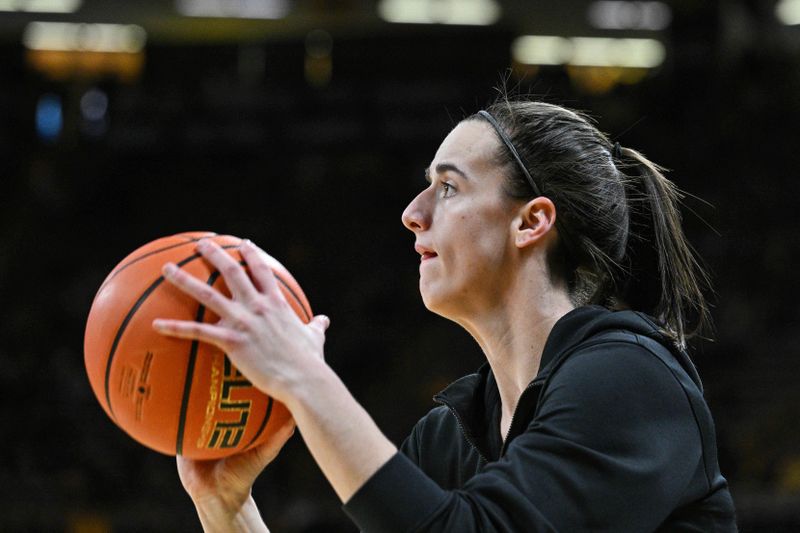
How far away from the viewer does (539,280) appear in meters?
2.30

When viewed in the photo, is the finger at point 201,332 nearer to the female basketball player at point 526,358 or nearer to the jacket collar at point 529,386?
the female basketball player at point 526,358

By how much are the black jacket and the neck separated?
0.11 metres

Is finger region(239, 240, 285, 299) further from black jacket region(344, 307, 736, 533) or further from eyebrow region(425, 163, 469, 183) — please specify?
eyebrow region(425, 163, 469, 183)

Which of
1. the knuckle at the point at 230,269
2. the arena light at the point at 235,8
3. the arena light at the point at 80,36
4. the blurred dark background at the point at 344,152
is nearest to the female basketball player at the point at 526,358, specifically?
the knuckle at the point at 230,269

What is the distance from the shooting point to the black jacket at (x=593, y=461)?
68.5 inches

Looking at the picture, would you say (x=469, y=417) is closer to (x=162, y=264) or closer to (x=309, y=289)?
(x=162, y=264)

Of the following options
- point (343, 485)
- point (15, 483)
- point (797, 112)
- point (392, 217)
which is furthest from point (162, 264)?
point (797, 112)

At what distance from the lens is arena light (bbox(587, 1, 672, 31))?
1329 cm

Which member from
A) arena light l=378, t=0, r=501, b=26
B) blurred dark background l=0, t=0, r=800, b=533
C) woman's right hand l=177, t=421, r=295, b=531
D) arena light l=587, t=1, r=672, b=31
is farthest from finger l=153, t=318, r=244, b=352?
arena light l=587, t=1, r=672, b=31

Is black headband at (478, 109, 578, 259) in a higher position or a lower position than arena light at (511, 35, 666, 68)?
higher

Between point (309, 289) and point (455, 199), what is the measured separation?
8987 millimetres

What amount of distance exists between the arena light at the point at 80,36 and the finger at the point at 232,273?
39.1ft

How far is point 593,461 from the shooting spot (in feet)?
5.95

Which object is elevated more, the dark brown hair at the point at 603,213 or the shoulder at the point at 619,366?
the dark brown hair at the point at 603,213
